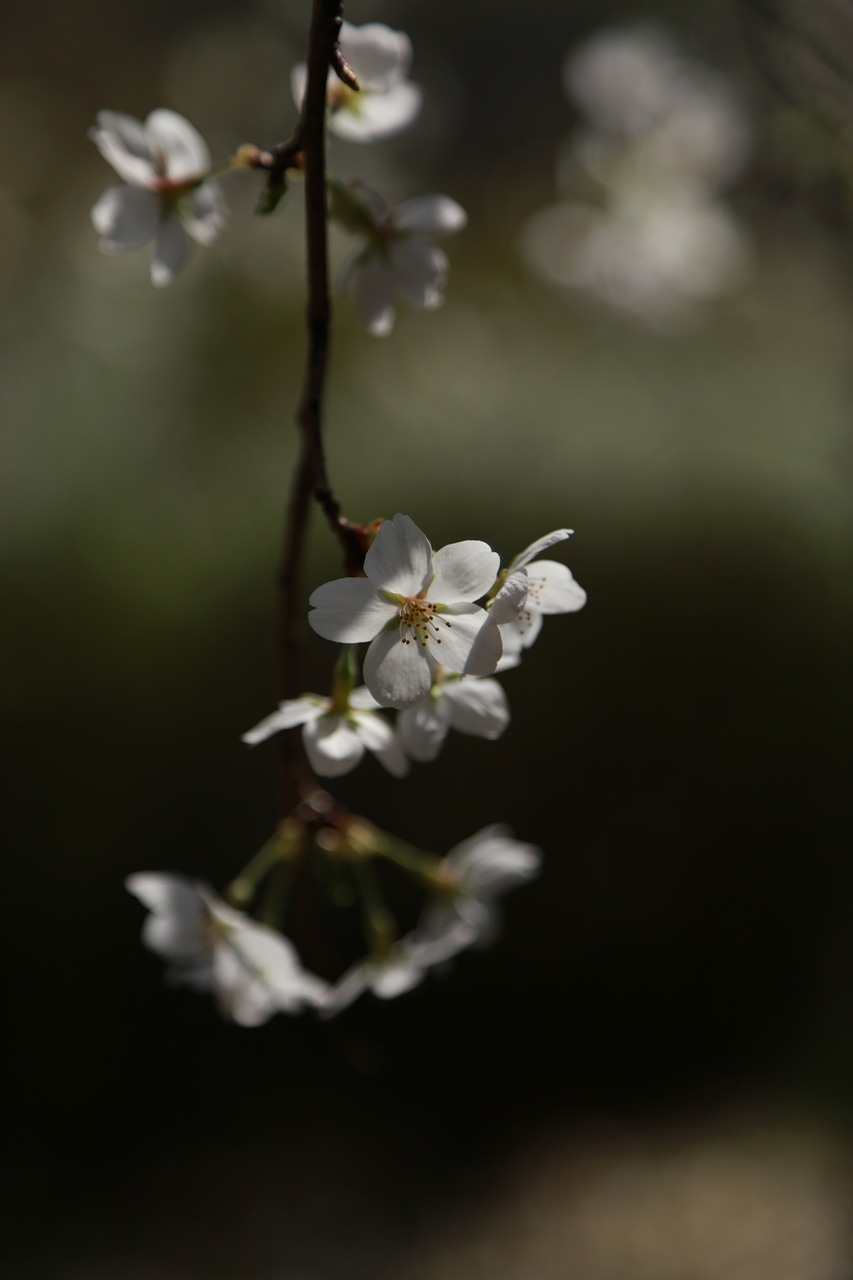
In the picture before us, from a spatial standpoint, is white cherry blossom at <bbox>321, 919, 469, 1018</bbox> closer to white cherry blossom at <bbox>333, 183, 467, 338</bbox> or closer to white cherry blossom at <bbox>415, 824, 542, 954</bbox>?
white cherry blossom at <bbox>415, 824, 542, 954</bbox>

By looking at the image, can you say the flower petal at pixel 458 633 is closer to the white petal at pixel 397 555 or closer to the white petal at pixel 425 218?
the white petal at pixel 397 555

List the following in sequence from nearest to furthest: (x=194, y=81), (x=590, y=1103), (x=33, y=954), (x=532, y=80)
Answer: (x=33, y=954), (x=590, y=1103), (x=194, y=81), (x=532, y=80)

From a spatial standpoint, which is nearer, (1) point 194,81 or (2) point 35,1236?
(2) point 35,1236

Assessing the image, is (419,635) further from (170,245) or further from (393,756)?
(170,245)

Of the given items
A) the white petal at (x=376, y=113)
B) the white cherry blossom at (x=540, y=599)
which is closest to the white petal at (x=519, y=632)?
the white cherry blossom at (x=540, y=599)

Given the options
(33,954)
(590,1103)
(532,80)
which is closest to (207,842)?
(33,954)

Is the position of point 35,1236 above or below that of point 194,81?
below

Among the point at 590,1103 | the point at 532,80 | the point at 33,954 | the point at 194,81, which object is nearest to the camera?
the point at 33,954

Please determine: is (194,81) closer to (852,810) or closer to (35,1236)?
(852,810)
